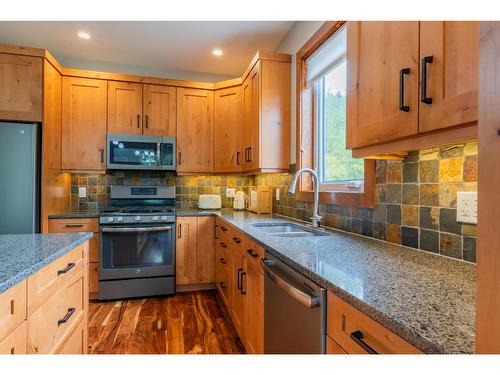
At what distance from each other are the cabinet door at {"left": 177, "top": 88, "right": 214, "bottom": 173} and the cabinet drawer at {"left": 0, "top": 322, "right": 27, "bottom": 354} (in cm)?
244

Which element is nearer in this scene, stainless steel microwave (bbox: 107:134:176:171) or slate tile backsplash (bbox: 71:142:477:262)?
slate tile backsplash (bbox: 71:142:477:262)

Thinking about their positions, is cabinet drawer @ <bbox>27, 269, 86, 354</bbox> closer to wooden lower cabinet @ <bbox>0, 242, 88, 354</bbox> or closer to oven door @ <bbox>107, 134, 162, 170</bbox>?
wooden lower cabinet @ <bbox>0, 242, 88, 354</bbox>

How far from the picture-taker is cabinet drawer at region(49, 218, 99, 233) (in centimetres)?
263

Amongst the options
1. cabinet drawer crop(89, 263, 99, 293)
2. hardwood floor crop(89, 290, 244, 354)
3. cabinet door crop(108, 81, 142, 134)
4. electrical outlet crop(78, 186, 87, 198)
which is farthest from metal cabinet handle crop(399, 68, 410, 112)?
electrical outlet crop(78, 186, 87, 198)

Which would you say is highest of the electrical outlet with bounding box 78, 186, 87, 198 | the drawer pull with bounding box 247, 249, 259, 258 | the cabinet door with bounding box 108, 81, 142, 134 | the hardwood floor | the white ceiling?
the white ceiling

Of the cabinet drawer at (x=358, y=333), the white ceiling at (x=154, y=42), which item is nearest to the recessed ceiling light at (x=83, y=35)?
the white ceiling at (x=154, y=42)

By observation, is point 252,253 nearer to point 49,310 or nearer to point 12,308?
point 49,310

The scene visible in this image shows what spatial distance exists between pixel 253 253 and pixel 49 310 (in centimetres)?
98

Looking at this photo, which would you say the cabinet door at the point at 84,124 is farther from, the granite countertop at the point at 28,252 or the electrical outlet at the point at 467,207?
the electrical outlet at the point at 467,207

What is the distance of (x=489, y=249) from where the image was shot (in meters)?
0.38

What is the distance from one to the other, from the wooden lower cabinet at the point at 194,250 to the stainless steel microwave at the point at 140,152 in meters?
0.71

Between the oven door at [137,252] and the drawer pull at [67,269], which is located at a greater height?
the drawer pull at [67,269]

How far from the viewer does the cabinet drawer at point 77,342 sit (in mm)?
1256

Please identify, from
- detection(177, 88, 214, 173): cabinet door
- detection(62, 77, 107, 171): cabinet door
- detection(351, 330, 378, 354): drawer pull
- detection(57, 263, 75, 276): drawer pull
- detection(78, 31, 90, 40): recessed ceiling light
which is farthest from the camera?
detection(177, 88, 214, 173): cabinet door
